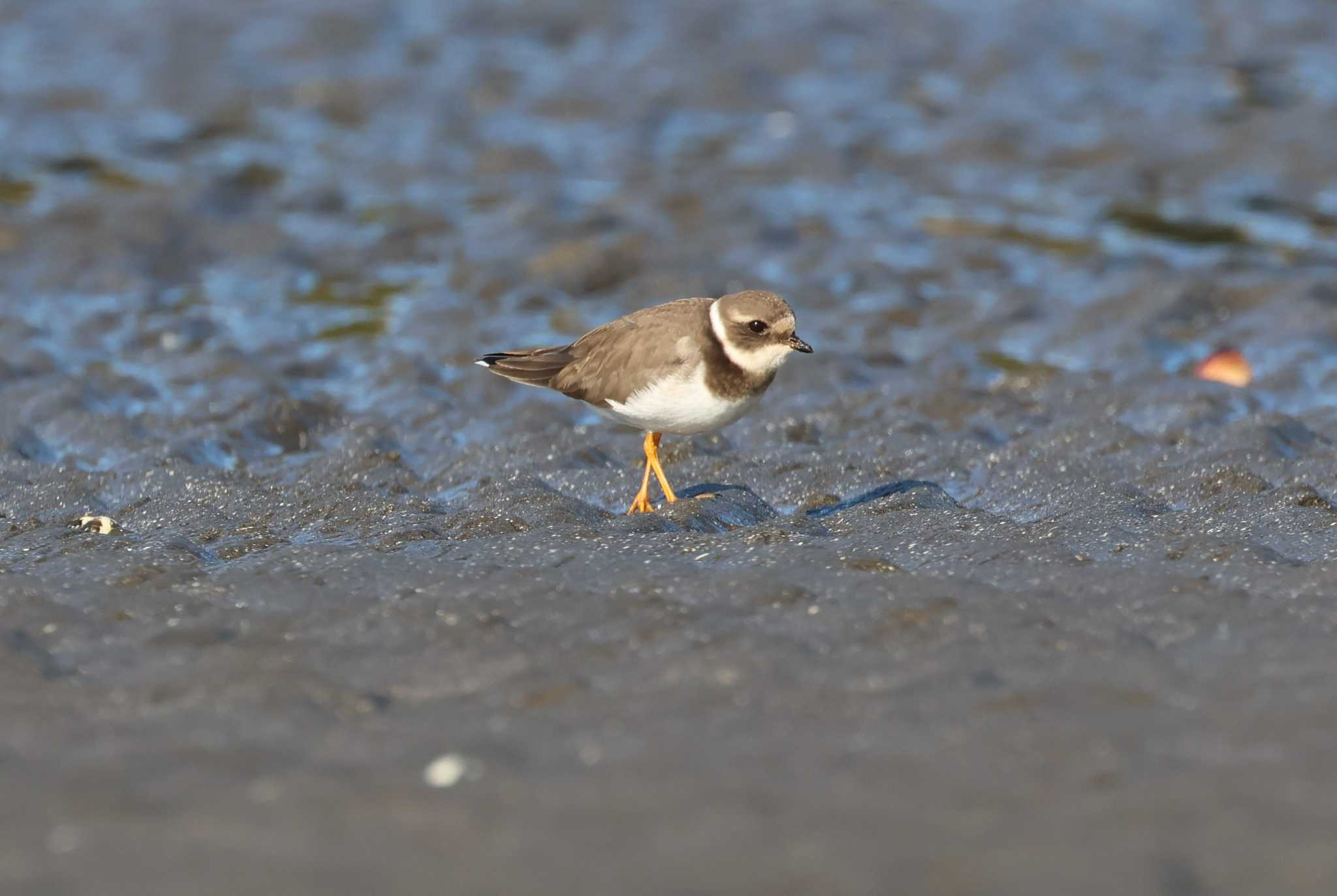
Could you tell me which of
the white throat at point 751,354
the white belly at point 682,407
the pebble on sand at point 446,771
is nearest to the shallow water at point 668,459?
the pebble on sand at point 446,771

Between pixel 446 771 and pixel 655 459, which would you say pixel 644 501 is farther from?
pixel 446 771

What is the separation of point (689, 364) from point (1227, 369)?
438 cm

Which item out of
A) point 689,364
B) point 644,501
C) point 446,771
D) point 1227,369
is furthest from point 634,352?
point 1227,369

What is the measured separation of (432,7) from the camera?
66.2 feet

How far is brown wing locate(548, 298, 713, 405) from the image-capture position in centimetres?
772

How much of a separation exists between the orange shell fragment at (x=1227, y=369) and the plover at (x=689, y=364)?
12.2ft

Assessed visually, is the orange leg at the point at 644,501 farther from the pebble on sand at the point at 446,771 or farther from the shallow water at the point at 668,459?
the pebble on sand at the point at 446,771

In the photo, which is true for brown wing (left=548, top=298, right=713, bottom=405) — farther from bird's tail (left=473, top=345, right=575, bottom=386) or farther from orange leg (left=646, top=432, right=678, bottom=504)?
orange leg (left=646, top=432, right=678, bottom=504)

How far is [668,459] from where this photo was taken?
9.11 meters

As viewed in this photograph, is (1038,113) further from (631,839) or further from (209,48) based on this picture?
(631,839)

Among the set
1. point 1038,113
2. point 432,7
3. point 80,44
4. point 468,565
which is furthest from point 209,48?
point 468,565

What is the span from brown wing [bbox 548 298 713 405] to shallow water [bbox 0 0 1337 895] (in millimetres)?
621

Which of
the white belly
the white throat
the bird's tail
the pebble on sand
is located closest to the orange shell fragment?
the white throat

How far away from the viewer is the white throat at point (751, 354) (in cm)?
767
